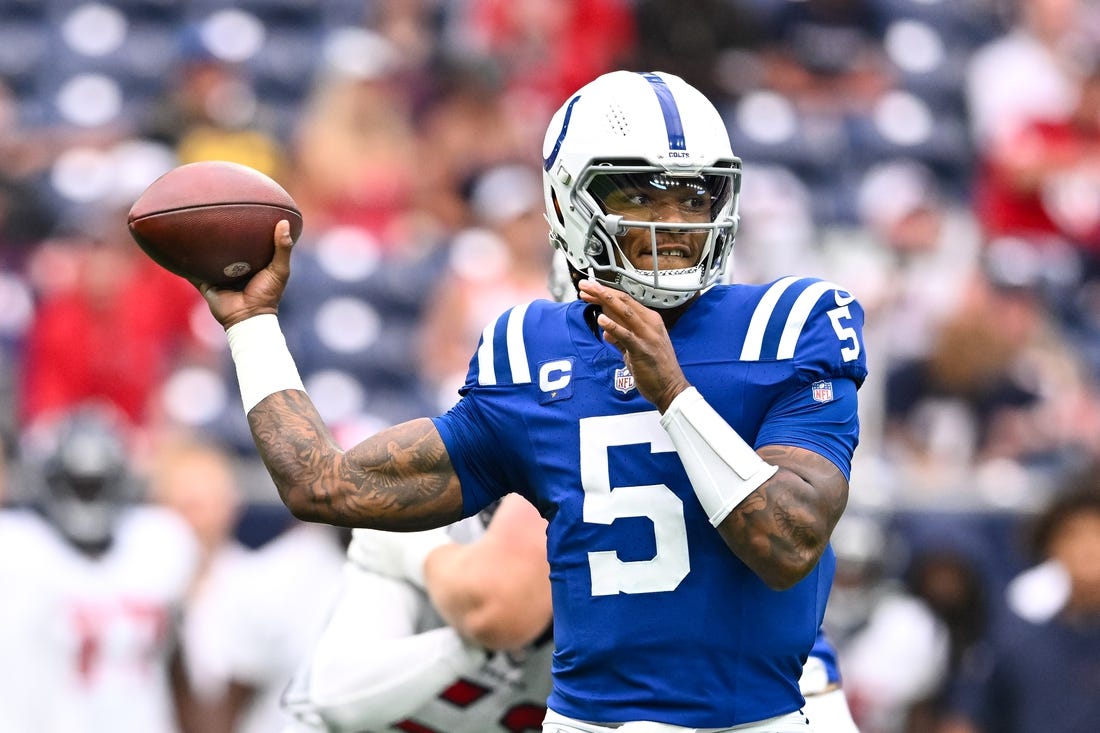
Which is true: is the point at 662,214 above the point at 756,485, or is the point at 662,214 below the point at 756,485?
above

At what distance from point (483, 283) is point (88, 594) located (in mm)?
2115

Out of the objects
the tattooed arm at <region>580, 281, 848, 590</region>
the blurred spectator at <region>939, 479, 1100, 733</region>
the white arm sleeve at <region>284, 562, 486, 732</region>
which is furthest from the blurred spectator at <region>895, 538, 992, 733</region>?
the tattooed arm at <region>580, 281, 848, 590</region>

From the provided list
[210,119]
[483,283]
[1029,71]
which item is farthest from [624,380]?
[1029,71]

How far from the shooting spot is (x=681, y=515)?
302 cm

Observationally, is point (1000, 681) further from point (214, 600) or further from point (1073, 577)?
point (214, 600)

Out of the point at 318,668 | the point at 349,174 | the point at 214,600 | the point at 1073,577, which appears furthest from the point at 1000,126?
the point at 318,668

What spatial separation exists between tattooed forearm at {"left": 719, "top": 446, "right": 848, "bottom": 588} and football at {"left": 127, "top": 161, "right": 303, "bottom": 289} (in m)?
1.02

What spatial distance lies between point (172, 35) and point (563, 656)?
23.8 ft

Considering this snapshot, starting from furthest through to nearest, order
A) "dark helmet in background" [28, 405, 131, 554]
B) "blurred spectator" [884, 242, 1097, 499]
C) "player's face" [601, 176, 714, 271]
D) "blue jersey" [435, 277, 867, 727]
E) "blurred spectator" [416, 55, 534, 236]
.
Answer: "blurred spectator" [416, 55, 534, 236], "blurred spectator" [884, 242, 1097, 499], "dark helmet in background" [28, 405, 131, 554], "player's face" [601, 176, 714, 271], "blue jersey" [435, 277, 867, 727]

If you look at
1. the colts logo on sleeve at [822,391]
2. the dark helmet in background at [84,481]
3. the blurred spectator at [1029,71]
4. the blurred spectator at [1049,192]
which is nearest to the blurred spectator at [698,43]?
the blurred spectator at [1029,71]

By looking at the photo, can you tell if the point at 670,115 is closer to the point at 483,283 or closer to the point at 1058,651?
the point at 1058,651

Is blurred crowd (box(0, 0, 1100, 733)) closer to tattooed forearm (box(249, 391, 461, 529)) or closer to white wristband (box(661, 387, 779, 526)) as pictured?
tattooed forearm (box(249, 391, 461, 529))

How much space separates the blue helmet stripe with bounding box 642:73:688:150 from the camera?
315 centimetres

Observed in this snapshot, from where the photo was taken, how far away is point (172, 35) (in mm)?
9742
